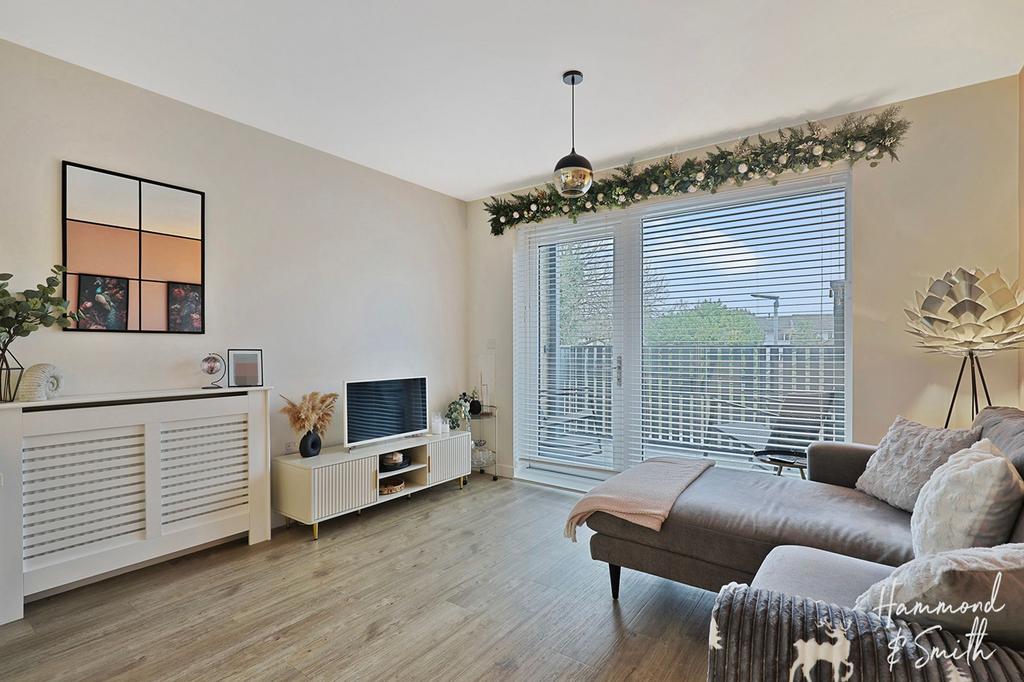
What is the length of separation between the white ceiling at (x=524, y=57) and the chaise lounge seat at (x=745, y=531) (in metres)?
2.22

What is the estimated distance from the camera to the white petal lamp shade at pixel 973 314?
2320mm

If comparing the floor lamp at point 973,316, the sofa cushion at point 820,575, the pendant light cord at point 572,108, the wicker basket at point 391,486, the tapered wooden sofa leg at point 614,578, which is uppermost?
the pendant light cord at point 572,108

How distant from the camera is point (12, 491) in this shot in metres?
2.26

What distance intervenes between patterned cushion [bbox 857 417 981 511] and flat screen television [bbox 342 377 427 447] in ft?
10.2

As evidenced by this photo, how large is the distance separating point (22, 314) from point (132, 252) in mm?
685

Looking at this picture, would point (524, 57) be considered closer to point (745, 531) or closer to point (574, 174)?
point (574, 174)

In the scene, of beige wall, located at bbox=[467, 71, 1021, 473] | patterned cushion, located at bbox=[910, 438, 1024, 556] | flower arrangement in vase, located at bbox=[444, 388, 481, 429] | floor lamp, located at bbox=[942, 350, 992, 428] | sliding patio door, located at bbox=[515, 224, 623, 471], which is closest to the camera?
patterned cushion, located at bbox=[910, 438, 1024, 556]

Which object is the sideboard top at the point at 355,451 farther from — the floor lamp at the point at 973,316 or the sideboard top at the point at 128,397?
the floor lamp at the point at 973,316

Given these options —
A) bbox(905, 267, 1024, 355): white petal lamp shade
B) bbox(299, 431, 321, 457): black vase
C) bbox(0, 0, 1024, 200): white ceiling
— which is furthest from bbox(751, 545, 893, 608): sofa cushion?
bbox(299, 431, 321, 457): black vase

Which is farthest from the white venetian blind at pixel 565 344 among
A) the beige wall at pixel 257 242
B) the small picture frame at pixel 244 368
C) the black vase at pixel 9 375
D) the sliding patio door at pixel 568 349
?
the black vase at pixel 9 375

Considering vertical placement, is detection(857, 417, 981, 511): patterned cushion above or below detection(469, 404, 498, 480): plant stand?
above

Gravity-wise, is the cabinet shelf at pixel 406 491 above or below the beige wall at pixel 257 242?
below

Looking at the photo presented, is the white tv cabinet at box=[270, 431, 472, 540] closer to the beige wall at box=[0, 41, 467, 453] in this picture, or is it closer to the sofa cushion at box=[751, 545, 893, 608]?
the beige wall at box=[0, 41, 467, 453]

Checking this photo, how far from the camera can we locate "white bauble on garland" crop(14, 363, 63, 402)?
2359mm
